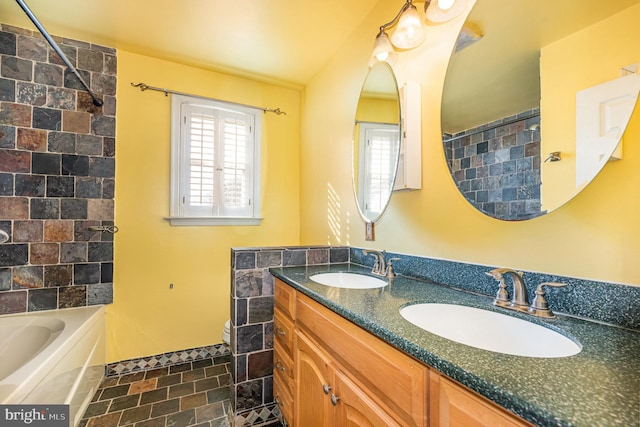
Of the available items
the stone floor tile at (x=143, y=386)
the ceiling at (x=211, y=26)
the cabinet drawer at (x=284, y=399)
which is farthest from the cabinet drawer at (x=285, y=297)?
the ceiling at (x=211, y=26)

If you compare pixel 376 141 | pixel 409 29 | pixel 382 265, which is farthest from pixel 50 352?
pixel 409 29

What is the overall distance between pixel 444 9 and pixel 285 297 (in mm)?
1472

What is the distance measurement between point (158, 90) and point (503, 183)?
2525 mm

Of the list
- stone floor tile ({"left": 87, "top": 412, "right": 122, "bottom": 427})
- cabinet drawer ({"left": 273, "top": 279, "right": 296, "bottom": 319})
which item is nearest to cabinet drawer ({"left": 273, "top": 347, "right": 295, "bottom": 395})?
cabinet drawer ({"left": 273, "top": 279, "right": 296, "bottom": 319})

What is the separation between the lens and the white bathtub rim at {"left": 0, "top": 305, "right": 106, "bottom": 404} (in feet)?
3.35

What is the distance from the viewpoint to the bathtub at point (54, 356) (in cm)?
114

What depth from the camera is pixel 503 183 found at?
100cm

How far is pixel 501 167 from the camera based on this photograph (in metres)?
1.01

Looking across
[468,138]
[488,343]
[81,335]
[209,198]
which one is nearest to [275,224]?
[209,198]

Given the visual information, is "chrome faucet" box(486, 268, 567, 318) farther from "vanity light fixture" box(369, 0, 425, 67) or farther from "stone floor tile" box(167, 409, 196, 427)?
"stone floor tile" box(167, 409, 196, 427)

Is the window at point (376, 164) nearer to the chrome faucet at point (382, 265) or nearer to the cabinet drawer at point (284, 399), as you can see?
the chrome faucet at point (382, 265)

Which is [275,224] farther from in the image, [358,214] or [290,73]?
[290,73]

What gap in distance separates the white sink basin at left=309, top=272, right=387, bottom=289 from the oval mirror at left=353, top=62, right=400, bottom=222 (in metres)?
0.37

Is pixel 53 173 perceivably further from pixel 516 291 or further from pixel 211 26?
pixel 516 291
